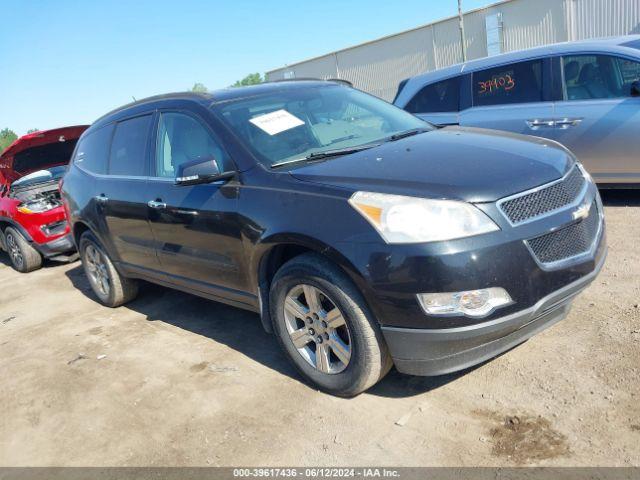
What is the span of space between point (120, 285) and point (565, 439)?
162 inches

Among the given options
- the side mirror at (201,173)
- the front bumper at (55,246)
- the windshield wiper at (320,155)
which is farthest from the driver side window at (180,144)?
the front bumper at (55,246)

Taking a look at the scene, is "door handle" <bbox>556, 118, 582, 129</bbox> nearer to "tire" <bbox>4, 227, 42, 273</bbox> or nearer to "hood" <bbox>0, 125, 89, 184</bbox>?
"hood" <bbox>0, 125, 89, 184</bbox>

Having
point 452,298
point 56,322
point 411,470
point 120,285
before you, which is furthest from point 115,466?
point 56,322

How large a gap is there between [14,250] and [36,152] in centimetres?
145

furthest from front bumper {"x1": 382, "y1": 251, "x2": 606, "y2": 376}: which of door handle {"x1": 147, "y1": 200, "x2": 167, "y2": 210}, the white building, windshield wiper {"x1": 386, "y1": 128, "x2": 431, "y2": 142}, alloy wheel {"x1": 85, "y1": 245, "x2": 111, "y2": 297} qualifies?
the white building

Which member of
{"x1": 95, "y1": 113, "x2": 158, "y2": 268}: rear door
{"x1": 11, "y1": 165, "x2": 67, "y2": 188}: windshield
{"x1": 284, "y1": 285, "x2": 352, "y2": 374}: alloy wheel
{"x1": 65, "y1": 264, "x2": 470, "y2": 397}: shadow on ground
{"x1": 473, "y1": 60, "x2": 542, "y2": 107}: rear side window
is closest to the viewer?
{"x1": 284, "y1": 285, "x2": 352, "y2": 374}: alloy wheel

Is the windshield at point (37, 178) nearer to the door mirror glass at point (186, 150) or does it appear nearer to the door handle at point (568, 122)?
the door mirror glass at point (186, 150)

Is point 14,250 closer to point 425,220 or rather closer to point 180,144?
point 180,144

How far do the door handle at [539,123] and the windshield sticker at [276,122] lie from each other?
10.9 ft

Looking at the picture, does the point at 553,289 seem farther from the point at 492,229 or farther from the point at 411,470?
the point at 411,470

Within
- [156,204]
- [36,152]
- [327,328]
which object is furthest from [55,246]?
[327,328]

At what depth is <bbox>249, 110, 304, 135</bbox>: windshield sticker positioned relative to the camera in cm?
364

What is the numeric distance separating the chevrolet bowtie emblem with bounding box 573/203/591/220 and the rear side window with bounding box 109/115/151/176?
3075mm

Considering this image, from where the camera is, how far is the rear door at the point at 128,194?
436cm
